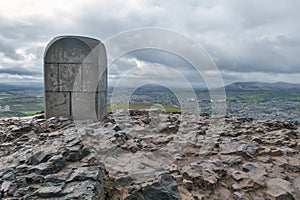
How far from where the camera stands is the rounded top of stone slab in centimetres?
959

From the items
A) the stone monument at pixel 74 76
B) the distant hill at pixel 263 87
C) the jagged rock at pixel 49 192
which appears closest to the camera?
the jagged rock at pixel 49 192

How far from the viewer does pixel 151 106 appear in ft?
46.9

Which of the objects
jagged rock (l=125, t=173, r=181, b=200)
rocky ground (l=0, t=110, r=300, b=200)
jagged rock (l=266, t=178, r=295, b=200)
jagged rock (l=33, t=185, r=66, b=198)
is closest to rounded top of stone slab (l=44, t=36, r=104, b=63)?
rocky ground (l=0, t=110, r=300, b=200)

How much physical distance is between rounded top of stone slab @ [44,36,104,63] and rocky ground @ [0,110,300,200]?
2801 mm

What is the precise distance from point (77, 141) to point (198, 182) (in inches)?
127

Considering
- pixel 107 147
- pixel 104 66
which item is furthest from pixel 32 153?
pixel 104 66

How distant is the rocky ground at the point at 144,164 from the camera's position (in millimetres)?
4910

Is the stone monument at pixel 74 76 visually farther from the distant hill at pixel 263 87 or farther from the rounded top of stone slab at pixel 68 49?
the distant hill at pixel 263 87

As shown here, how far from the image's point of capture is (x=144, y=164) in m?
5.96

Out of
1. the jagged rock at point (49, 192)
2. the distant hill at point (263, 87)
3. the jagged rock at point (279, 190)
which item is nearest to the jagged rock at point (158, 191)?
the jagged rock at point (49, 192)

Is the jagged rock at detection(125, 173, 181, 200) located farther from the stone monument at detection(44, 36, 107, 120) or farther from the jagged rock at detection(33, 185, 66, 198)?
the stone monument at detection(44, 36, 107, 120)

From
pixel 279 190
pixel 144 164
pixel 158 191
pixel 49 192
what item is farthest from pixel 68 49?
pixel 279 190

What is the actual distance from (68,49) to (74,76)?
3.59 ft

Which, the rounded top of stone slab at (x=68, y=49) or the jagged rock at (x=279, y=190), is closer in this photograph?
the jagged rock at (x=279, y=190)
